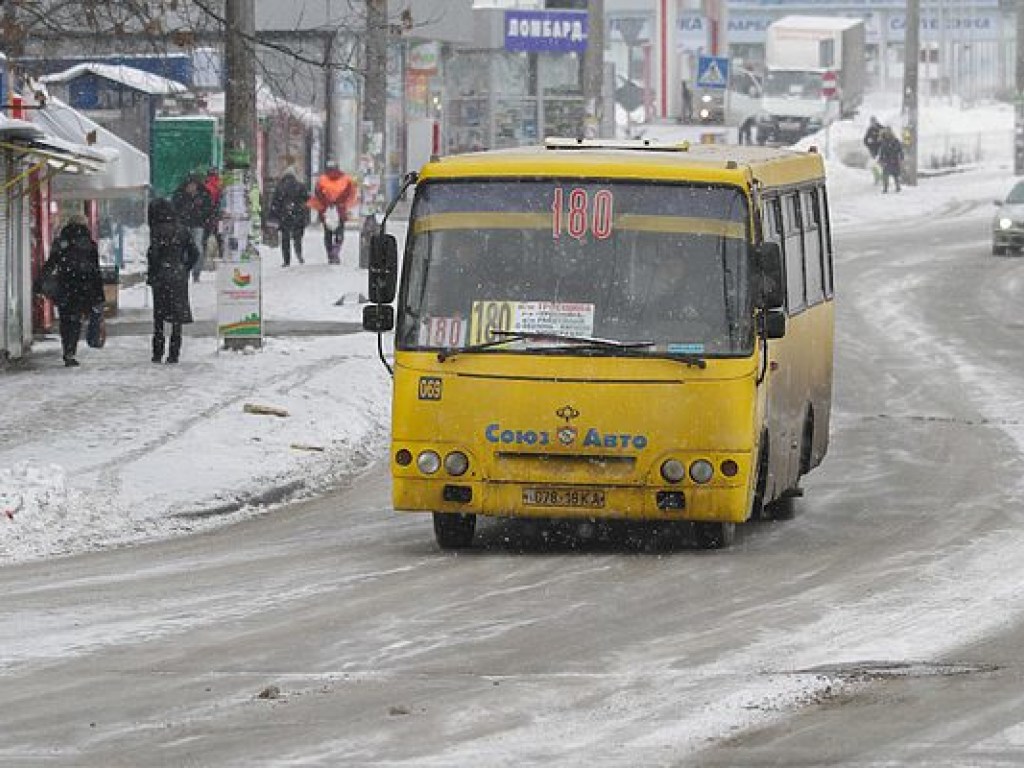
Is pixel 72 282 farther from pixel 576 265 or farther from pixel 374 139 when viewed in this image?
pixel 576 265

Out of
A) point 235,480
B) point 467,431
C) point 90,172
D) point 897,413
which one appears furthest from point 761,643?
point 90,172

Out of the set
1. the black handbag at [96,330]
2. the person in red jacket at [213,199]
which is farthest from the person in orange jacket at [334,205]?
the black handbag at [96,330]

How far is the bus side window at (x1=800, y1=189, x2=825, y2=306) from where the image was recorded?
18.2m

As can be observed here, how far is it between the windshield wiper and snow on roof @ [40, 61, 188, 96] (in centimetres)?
2608

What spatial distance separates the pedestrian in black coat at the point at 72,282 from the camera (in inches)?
1101

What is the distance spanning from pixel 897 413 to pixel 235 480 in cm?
827

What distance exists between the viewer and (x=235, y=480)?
63.8 feet

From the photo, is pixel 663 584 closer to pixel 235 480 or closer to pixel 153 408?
pixel 235 480

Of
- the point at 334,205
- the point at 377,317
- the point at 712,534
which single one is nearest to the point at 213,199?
the point at 334,205

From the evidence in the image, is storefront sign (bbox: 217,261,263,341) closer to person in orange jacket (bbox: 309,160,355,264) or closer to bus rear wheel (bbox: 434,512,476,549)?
bus rear wheel (bbox: 434,512,476,549)

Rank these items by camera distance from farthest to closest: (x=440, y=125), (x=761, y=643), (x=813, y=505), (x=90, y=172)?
(x=440, y=125), (x=90, y=172), (x=813, y=505), (x=761, y=643)

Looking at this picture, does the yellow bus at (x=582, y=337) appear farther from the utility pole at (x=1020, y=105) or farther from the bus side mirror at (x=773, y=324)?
the utility pole at (x=1020, y=105)

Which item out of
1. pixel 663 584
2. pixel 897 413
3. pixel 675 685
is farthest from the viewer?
pixel 897 413

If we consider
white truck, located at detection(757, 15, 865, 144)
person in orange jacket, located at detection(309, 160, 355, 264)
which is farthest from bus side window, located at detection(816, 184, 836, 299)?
white truck, located at detection(757, 15, 865, 144)
